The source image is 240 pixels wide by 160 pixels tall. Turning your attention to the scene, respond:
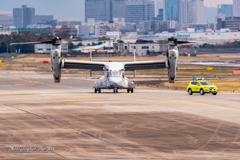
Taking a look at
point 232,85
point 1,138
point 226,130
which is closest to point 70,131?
point 1,138

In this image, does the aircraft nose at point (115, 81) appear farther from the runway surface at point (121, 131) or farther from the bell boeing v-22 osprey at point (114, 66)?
the runway surface at point (121, 131)

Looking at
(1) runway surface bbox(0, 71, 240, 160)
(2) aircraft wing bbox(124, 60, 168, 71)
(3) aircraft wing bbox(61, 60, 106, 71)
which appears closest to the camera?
(1) runway surface bbox(0, 71, 240, 160)

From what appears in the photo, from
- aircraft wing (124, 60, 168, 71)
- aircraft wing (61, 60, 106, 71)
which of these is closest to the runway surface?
aircraft wing (124, 60, 168, 71)

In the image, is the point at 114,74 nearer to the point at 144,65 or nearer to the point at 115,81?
the point at 115,81

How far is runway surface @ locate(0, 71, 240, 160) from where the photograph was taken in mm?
18214

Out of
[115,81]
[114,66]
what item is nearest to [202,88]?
[115,81]

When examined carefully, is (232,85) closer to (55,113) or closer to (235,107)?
(235,107)

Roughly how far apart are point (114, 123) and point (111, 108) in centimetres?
819

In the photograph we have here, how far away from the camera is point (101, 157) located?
17391mm

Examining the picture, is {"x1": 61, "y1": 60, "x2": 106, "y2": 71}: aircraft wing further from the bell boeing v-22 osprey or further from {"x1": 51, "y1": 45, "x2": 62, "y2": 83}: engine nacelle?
{"x1": 51, "y1": 45, "x2": 62, "y2": 83}: engine nacelle

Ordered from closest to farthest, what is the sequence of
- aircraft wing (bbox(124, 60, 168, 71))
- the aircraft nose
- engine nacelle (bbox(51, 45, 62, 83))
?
engine nacelle (bbox(51, 45, 62, 83)) < the aircraft nose < aircraft wing (bbox(124, 60, 168, 71))

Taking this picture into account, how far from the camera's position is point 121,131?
23.7m

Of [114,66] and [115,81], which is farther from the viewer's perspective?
[114,66]

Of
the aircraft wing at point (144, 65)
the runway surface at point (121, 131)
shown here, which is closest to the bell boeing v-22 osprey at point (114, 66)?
the aircraft wing at point (144, 65)
